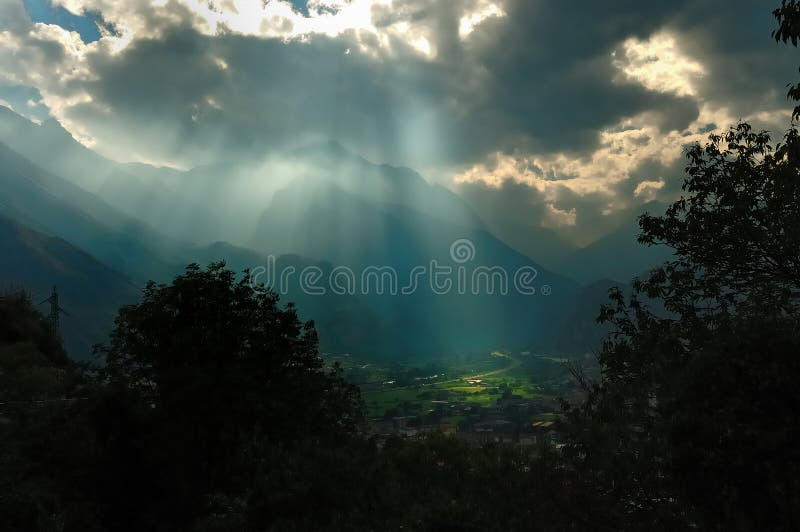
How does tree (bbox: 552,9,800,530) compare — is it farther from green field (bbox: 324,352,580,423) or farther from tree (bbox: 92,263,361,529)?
green field (bbox: 324,352,580,423)

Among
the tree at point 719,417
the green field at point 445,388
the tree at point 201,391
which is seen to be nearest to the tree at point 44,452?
the tree at point 201,391

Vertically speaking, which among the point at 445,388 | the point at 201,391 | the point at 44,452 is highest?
the point at 201,391

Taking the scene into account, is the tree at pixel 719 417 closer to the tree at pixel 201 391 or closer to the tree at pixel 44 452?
the tree at pixel 201 391

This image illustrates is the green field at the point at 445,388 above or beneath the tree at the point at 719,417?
beneath

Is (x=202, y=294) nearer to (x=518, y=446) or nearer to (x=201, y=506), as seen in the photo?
(x=201, y=506)

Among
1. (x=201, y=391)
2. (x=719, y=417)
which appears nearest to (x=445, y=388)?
(x=201, y=391)

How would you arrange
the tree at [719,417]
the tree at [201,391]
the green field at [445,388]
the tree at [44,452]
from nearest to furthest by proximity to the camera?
the tree at [719,417] → the tree at [44,452] → the tree at [201,391] → the green field at [445,388]

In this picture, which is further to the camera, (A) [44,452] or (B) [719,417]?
(A) [44,452]

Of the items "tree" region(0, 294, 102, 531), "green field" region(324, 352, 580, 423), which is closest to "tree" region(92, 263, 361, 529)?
"tree" region(0, 294, 102, 531)

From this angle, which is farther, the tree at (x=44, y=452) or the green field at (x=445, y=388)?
the green field at (x=445, y=388)

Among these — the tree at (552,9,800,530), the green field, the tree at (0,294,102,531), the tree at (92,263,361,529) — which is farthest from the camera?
the green field

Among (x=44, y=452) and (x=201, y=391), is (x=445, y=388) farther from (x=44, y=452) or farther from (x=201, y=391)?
(x=44, y=452)

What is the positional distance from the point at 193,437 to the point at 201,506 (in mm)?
2839

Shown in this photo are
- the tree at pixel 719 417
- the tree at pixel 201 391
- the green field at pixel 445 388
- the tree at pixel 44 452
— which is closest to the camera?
the tree at pixel 719 417
